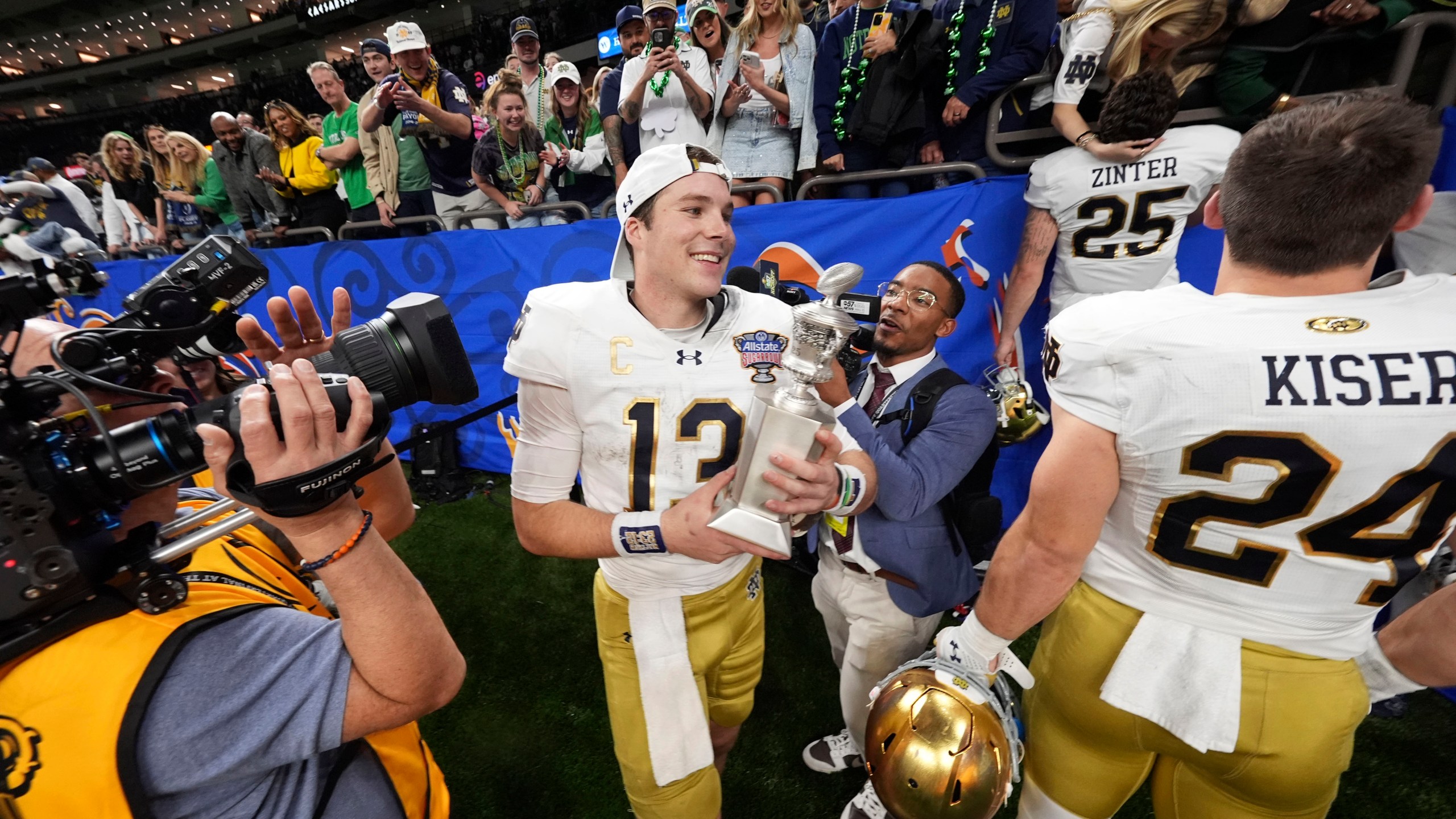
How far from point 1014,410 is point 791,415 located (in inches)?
91.6

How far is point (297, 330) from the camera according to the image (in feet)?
4.72

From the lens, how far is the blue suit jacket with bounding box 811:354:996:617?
6.01ft

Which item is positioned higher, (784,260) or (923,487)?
(784,260)

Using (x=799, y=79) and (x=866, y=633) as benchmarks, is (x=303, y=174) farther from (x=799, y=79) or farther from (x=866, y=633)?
(x=866, y=633)

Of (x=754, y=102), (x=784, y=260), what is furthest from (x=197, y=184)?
(x=784, y=260)

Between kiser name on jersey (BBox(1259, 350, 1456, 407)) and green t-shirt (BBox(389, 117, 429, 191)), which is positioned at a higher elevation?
green t-shirt (BBox(389, 117, 429, 191))

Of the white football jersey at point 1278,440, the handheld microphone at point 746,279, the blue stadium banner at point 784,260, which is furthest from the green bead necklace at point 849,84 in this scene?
the white football jersey at point 1278,440

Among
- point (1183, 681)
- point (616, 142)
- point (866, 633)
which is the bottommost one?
point (866, 633)

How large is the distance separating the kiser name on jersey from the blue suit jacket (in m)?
0.92

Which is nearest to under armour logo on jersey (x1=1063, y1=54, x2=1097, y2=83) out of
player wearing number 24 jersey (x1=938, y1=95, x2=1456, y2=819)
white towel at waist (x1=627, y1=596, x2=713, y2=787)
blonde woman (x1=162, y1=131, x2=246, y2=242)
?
player wearing number 24 jersey (x1=938, y1=95, x2=1456, y2=819)

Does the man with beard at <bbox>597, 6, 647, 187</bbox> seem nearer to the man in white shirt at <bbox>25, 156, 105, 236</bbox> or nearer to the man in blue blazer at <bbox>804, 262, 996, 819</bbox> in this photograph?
the man in blue blazer at <bbox>804, 262, 996, 819</bbox>

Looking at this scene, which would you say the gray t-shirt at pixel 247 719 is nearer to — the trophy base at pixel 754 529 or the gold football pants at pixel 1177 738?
the trophy base at pixel 754 529

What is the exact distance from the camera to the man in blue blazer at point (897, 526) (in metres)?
1.87

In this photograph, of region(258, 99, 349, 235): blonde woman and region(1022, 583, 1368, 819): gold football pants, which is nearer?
region(1022, 583, 1368, 819): gold football pants
